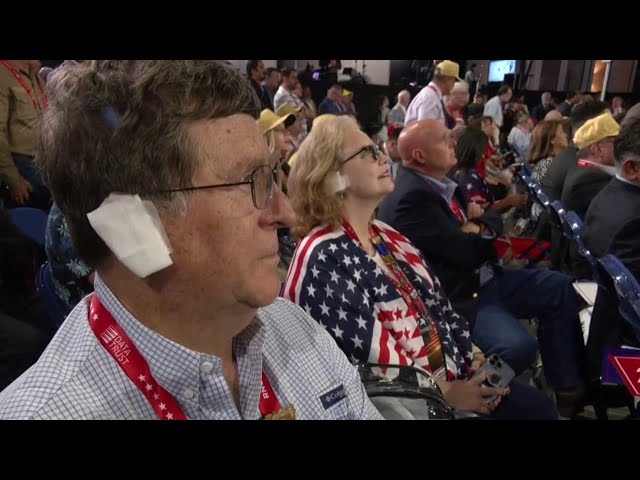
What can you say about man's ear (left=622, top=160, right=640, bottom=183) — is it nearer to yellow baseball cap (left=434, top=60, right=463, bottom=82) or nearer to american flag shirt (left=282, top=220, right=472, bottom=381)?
american flag shirt (left=282, top=220, right=472, bottom=381)

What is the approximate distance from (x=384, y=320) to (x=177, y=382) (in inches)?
38.6

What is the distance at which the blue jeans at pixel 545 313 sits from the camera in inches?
95.7

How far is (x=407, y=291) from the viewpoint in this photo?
1821 mm

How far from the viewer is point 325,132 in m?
1.94

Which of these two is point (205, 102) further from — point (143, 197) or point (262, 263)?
point (262, 263)

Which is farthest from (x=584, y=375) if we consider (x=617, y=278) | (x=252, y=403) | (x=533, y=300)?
(x=252, y=403)

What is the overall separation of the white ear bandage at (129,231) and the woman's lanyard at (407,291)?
1076 mm

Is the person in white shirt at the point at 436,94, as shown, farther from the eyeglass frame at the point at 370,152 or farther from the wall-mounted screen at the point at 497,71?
the wall-mounted screen at the point at 497,71

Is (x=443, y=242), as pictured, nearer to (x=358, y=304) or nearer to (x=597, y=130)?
(x=358, y=304)

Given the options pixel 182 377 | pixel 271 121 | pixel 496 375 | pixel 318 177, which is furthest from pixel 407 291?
pixel 271 121

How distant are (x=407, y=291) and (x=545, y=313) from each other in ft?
3.74

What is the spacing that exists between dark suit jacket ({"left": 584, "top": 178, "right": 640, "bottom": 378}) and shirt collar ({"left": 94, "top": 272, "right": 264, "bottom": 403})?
1.90 metres

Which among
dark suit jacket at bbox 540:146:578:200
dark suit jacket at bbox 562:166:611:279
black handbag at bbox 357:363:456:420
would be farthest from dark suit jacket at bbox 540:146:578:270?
black handbag at bbox 357:363:456:420
